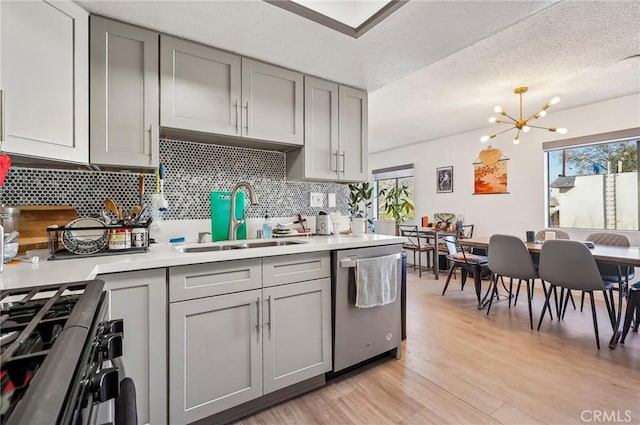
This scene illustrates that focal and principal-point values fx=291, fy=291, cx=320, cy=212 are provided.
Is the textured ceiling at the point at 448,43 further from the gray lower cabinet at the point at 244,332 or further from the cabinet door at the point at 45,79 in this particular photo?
the gray lower cabinet at the point at 244,332

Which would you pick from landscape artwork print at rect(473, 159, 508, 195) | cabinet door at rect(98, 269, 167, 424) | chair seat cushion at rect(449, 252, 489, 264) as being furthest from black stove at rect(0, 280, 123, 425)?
landscape artwork print at rect(473, 159, 508, 195)

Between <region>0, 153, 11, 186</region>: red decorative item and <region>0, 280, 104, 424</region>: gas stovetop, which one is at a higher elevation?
<region>0, 153, 11, 186</region>: red decorative item

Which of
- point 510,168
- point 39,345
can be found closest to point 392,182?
point 510,168

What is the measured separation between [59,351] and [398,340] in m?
2.11

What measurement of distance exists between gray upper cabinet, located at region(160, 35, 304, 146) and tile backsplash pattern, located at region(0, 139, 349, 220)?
320 mm

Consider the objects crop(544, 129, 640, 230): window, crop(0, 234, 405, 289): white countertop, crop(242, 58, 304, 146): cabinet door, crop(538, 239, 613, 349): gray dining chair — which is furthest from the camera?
crop(544, 129, 640, 230): window

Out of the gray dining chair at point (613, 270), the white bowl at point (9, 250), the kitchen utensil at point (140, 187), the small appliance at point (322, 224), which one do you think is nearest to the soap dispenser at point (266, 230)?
the small appliance at point (322, 224)

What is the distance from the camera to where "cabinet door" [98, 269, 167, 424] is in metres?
1.23

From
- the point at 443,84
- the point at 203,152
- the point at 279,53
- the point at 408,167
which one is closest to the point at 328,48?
the point at 279,53

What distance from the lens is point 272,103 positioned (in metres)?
2.05

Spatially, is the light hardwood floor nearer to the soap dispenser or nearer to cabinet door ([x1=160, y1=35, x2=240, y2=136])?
the soap dispenser

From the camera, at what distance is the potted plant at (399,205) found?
6238 millimetres

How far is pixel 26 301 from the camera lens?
2.44 ft

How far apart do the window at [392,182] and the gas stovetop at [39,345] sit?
19.7 ft
